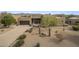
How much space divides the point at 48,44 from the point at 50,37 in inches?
4.4

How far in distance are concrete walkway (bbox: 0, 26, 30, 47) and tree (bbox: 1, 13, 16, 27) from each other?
11 cm

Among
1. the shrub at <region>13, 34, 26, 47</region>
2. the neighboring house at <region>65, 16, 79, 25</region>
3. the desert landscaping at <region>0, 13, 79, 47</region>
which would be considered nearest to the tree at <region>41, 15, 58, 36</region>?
the desert landscaping at <region>0, 13, 79, 47</region>

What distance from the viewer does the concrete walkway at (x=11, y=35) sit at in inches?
73.2

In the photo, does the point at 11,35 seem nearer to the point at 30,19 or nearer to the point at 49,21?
the point at 30,19

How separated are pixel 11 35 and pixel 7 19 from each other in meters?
0.24

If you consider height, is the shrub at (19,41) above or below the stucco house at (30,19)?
below

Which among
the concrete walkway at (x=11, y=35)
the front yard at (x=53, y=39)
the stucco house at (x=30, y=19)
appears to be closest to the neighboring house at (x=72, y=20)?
the front yard at (x=53, y=39)

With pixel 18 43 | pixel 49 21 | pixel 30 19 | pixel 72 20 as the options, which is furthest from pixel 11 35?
pixel 72 20

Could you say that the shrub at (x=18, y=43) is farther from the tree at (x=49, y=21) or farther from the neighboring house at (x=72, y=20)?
the neighboring house at (x=72, y=20)

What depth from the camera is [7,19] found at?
6.14 ft

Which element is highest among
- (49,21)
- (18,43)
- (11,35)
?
(49,21)

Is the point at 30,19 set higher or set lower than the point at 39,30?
higher

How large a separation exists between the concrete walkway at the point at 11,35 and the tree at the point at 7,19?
11 centimetres
